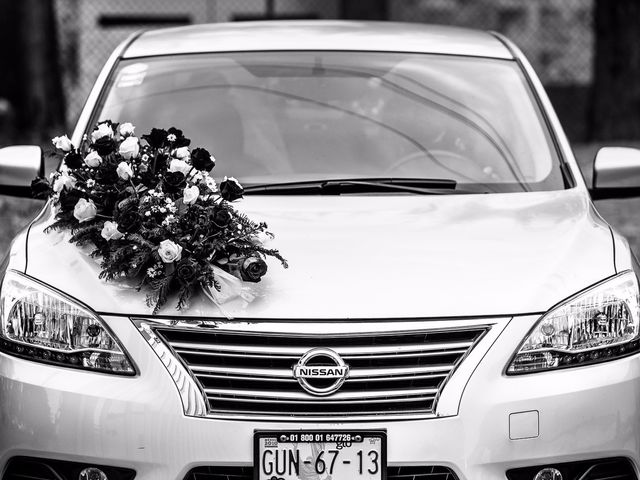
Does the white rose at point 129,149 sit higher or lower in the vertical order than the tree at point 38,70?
lower

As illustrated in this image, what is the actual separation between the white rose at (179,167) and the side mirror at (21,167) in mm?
922

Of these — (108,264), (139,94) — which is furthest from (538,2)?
(108,264)

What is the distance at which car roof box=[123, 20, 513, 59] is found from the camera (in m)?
4.86

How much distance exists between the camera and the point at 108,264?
3.42 m

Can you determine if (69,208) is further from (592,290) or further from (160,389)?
(592,290)

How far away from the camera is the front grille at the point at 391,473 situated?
3152 mm

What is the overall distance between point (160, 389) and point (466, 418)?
79cm

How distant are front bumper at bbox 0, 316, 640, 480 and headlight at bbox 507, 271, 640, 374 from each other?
0.12 ft

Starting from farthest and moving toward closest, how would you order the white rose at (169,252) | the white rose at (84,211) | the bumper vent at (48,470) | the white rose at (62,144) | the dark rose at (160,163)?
the white rose at (62,144) < the dark rose at (160,163) < the white rose at (84,211) < the white rose at (169,252) < the bumper vent at (48,470)

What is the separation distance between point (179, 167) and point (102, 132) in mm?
328

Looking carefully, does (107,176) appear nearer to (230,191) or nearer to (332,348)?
(230,191)

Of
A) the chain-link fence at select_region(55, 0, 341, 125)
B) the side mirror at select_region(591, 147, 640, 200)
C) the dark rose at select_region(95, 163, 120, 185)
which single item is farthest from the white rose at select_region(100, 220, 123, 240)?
the chain-link fence at select_region(55, 0, 341, 125)

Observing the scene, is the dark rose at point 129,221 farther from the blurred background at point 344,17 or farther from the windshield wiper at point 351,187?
the blurred background at point 344,17

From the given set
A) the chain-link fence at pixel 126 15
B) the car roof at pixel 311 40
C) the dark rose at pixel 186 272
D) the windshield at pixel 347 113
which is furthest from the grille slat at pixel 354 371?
the chain-link fence at pixel 126 15
